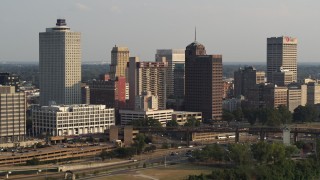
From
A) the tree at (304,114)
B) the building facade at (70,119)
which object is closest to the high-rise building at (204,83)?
the tree at (304,114)

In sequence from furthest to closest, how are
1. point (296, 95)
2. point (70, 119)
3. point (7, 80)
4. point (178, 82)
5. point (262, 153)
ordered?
1. point (178, 82)
2. point (296, 95)
3. point (7, 80)
4. point (70, 119)
5. point (262, 153)

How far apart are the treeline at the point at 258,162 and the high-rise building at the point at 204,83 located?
90.6 feet

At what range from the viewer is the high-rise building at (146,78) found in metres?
88.7

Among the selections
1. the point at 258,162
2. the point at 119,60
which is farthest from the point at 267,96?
the point at 258,162

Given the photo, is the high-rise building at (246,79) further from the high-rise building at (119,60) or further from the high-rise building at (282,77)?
the high-rise building at (119,60)

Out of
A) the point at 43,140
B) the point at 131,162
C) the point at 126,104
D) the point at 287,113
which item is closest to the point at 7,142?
the point at 43,140

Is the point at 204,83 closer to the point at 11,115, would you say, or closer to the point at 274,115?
the point at 274,115

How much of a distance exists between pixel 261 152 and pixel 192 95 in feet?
110

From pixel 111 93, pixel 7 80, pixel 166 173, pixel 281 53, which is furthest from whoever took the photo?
pixel 281 53

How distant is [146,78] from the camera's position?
89.7 m

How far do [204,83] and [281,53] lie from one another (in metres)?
37.2

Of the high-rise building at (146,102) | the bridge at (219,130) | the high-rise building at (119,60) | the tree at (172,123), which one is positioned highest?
the high-rise building at (119,60)

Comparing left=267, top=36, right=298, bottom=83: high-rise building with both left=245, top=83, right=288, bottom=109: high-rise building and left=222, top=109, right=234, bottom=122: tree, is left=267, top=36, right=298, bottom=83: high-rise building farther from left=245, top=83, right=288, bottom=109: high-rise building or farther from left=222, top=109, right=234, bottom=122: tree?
left=222, top=109, right=234, bottom=122: tree

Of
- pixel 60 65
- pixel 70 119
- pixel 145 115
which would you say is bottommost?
pixel 70 119
